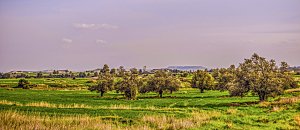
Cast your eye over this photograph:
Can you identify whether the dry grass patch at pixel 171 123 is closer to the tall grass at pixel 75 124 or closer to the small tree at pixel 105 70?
the tall grass at pixel 75 124

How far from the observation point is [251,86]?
5909 cm

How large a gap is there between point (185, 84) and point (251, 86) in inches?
2996

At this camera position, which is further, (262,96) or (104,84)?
(104,84)

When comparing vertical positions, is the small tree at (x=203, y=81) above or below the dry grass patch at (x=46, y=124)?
above

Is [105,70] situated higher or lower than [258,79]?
higher

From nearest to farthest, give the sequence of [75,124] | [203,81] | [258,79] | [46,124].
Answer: [46,124] → [75,124] → [258,79] → [203,81]

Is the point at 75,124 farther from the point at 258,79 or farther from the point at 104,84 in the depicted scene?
the point at 104,84

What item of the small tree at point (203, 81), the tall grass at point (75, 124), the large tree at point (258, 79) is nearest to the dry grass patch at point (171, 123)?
the tall grass at point (75, 124)

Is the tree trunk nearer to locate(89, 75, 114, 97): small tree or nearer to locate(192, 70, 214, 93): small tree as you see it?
locate(89, 75, 114, 97): small tree

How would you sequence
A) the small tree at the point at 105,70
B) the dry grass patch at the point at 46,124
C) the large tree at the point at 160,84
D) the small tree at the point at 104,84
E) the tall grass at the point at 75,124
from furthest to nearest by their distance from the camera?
1. the small tree at the point at 105,70
2. the large tree at the point at 160,84
3. the small tree at the point at 104,84
4. the tall grass at the point at 75,124
5. the dry grass patch at the point at 46,124

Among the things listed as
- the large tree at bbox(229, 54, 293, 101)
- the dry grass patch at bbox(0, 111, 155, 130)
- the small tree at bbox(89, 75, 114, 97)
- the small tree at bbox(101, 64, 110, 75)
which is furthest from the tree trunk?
the small tree at bbox(101, 64, 110, 75)

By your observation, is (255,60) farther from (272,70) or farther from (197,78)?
(197,78)

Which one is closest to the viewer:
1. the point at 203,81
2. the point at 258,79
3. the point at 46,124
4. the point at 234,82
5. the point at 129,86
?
the point at 46,124

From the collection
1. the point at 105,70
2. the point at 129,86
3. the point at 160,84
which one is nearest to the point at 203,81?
the point at 160,84
